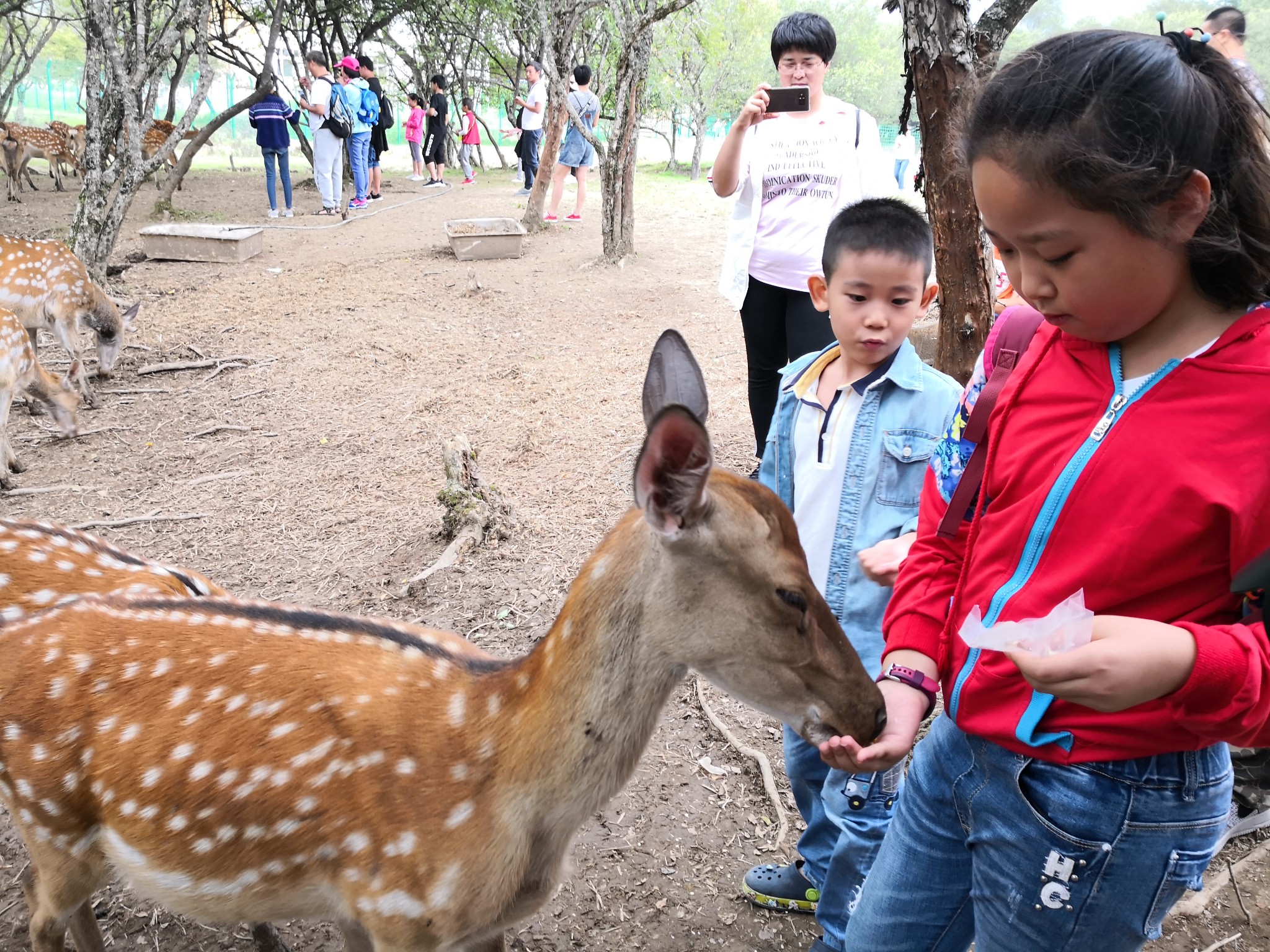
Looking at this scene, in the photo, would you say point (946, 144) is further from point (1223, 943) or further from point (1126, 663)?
point (1223, 943)

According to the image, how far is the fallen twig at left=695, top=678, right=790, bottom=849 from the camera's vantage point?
2939mm

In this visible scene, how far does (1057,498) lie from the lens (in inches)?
50.7

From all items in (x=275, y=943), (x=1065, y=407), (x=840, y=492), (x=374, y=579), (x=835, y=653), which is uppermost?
(x=1065, y=407)

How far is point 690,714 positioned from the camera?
3.51 metres

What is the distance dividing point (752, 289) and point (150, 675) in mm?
3049

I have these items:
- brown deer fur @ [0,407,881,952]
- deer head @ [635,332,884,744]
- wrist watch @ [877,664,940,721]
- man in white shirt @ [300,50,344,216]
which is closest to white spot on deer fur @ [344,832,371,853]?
brown deer fur @ [0,407,881,952]

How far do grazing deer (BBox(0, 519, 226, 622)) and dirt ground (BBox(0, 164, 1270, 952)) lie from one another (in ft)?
2.65

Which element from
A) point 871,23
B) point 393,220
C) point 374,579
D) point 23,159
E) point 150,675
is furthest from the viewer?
point 871,23

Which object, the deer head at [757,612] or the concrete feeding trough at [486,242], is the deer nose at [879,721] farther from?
the concrete feeding trough at [486,242]

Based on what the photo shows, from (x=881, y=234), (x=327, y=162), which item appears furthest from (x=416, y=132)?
(x=881, y=234)

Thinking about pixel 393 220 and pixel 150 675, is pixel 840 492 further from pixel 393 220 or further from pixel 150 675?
pixel 393 220


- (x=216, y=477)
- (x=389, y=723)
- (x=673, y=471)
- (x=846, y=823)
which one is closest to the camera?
(x=673, y=471)

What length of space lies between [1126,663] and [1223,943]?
2.04 meters

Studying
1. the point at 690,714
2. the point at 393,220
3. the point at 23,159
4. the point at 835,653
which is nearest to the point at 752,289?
the point at 690,714
